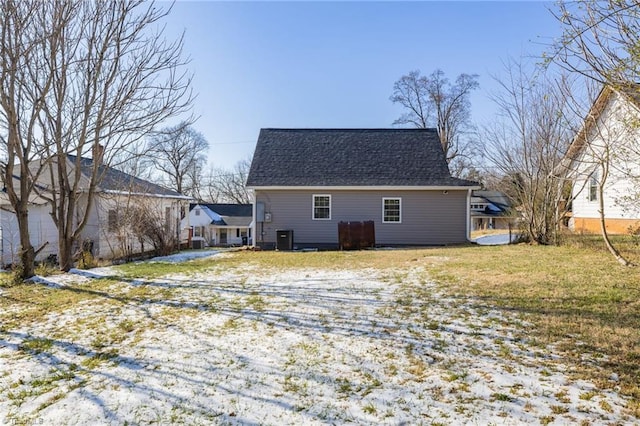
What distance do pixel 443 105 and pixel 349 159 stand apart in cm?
1929

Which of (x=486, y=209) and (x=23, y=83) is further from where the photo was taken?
(x=486, y=209)

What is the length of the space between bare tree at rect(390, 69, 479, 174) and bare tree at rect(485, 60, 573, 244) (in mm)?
18752

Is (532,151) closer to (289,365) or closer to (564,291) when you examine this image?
(564,291)

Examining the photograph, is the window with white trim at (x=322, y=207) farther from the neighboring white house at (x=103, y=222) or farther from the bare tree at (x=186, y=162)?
the bare tree at (x=186, y=162)

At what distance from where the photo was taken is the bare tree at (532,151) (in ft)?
35.2

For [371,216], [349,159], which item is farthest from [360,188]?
[349,159]

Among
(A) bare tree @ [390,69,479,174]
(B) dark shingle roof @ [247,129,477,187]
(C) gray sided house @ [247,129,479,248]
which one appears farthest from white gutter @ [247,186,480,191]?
(A) bare tree @ [390,69,479,174]

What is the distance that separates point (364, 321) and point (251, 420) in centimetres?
216

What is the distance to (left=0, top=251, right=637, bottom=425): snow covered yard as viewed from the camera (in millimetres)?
2586

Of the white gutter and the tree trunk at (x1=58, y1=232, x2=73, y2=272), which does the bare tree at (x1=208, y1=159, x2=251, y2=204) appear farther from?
the tree trunk at (x1=58, y1=232, x2=73, y2=272)

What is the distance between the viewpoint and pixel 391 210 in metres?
13.9

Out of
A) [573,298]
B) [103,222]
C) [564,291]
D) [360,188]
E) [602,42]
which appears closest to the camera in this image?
[602,42]

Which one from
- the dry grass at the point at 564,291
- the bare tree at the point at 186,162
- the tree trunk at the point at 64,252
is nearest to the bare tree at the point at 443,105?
the dry grass at the point at 564,291

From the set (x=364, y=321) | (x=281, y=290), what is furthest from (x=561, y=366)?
(x=281, y=290)
